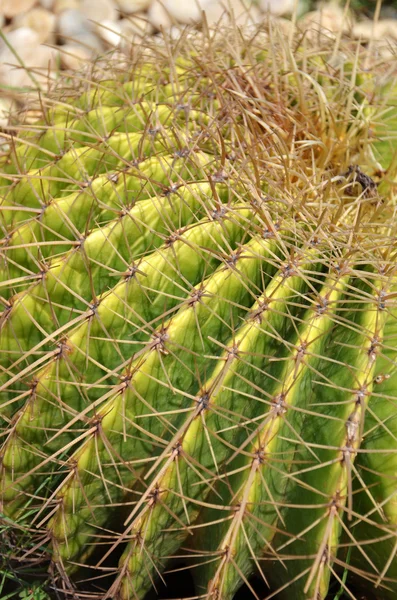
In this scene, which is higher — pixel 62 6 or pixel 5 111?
pixel 5 111

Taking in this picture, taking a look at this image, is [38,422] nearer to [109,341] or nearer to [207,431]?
[109,341]

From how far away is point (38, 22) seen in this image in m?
5.35

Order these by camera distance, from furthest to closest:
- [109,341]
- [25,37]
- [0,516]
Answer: [25,37]
[0,516]
[109,341]

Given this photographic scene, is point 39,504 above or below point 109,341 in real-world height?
below

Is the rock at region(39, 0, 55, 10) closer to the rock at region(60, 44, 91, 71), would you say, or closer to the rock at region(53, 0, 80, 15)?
the rock at region(53, 0, 80, 15)

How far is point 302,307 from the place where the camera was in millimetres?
1337

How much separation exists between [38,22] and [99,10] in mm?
485

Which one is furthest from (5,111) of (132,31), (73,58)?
(73,58)

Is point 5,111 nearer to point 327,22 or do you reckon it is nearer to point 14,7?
point 327,22

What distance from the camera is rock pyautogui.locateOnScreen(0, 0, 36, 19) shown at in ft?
18.0

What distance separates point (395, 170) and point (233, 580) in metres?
1.00

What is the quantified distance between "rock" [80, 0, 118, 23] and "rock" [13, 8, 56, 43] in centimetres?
27

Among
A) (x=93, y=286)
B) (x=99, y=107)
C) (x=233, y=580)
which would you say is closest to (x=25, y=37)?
(x=99, y=107)

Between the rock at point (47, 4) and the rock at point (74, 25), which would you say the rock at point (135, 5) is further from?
the rock at point (47, 4)
